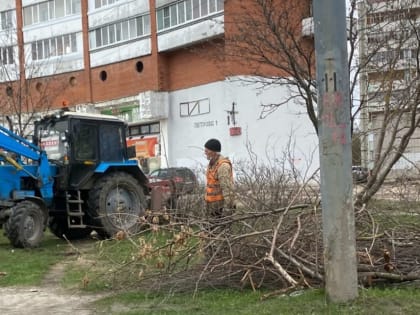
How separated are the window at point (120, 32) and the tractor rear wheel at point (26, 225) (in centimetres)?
3349

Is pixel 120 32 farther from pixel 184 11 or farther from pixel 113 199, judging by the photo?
pixel 113 199

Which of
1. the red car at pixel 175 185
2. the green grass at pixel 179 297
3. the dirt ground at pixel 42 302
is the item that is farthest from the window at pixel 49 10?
the dirt ground at pixel 42 302

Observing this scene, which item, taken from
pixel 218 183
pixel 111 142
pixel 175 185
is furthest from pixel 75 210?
pixel 218 183

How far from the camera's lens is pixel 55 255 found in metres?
11.4

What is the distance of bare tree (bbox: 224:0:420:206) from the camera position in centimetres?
1014

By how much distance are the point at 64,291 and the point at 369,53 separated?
7.42 metres

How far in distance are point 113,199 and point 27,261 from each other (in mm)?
3268

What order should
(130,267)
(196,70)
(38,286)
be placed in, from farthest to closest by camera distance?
1. (196,70)
2. (38,286)
3. (130,267)

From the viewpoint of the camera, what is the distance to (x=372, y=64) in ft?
39.6

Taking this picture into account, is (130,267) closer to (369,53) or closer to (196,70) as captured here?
(369,53)

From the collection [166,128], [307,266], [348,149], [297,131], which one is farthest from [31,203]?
[166,128]

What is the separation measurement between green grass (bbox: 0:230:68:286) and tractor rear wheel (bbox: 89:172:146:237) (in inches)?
37.1

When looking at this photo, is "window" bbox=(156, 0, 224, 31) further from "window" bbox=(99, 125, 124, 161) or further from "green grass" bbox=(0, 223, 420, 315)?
"green grass" bbox=(0, 223, 420, 315)

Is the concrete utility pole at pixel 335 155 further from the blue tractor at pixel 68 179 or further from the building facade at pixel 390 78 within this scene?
the blue tractor at pixel 68 179
